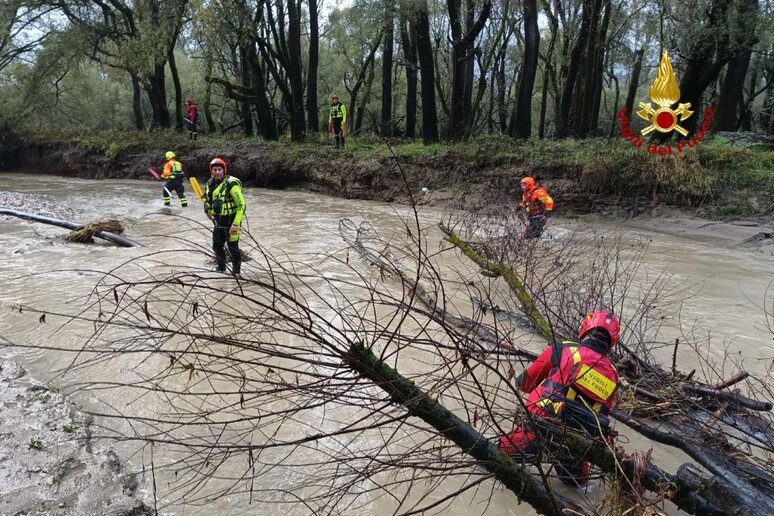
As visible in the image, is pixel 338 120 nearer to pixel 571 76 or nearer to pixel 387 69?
pixel 387 69

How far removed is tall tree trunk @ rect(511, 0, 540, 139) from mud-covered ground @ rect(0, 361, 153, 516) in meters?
15.9

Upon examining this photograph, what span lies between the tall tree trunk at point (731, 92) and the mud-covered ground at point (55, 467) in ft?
56.7

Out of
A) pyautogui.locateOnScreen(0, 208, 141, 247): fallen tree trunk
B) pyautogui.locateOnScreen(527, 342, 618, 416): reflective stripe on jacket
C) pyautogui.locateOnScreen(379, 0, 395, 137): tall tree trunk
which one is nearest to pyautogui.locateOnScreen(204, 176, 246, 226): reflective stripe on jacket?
pyautogui.locateOnScreen(0, 208, 141, 247): fallen tree trunk

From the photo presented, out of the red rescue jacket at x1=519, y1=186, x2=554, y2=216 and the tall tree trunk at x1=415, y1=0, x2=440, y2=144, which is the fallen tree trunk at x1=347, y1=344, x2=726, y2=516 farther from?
the tall tree trunk at x1=415, y1=0, x2=440, y2=144

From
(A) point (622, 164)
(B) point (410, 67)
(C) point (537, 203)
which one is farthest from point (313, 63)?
(C) point (537, 203)

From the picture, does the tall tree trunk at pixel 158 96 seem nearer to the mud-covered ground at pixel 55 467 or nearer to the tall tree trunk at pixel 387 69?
the tall tree trunk at pixel 387 69

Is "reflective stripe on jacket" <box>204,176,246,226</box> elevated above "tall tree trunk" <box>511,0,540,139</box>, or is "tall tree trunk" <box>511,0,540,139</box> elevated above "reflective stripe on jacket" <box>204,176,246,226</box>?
"tall tree trunk" <box>511,0,540,139</box>

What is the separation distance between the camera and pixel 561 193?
528 inches

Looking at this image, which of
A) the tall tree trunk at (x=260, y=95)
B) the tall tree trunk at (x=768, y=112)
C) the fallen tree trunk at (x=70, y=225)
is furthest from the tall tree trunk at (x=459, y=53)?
the tall tree trunk at (x=768, y=112)

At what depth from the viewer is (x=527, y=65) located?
16094mm

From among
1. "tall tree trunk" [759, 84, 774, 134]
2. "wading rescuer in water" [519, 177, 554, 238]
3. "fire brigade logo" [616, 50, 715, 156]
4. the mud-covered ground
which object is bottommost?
the mud-covered ground

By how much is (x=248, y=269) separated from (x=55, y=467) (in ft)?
12.9

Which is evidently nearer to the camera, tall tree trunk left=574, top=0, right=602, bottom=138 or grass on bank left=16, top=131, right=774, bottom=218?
grass on bank left=16, top=131, right=774, bottom=218

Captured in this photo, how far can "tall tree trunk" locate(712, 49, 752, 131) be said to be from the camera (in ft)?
→ 47.9
